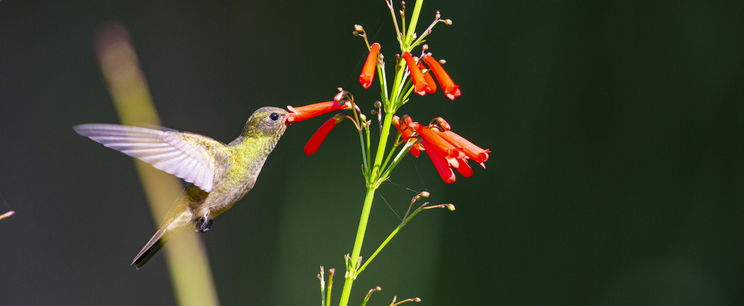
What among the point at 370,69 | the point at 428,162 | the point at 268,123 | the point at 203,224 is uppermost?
the point at 370,69

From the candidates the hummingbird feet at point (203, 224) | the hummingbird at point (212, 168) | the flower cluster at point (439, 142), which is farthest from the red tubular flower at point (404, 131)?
the hummingbird feet at point (203, 224)

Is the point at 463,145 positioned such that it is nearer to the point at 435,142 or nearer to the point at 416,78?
the point at 435,142

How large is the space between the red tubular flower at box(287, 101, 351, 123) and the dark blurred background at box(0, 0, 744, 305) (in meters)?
1.59

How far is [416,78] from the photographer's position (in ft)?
4.39

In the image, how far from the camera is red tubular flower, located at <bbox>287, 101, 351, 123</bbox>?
154 centimetres

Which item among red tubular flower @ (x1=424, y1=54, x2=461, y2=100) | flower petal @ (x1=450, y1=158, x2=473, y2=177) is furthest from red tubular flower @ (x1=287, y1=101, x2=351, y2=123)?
flower petal @ (x1=450, y1=158, x2=473, y2=177)

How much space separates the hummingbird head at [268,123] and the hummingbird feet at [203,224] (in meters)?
0.26

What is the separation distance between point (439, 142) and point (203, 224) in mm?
715

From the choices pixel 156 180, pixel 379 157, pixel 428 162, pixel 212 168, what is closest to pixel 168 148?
pixel 212 168

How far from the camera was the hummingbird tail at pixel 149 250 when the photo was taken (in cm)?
158

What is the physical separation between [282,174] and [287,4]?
35.6 inches

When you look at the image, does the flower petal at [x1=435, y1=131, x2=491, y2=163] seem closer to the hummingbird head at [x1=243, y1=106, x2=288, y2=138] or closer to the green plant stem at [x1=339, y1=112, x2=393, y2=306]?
the green plant stem at [x1=339, y1=112, x2=393, y2=306]

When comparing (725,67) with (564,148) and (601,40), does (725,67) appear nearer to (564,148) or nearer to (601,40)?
(601,40)

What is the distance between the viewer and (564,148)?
3201 mm
